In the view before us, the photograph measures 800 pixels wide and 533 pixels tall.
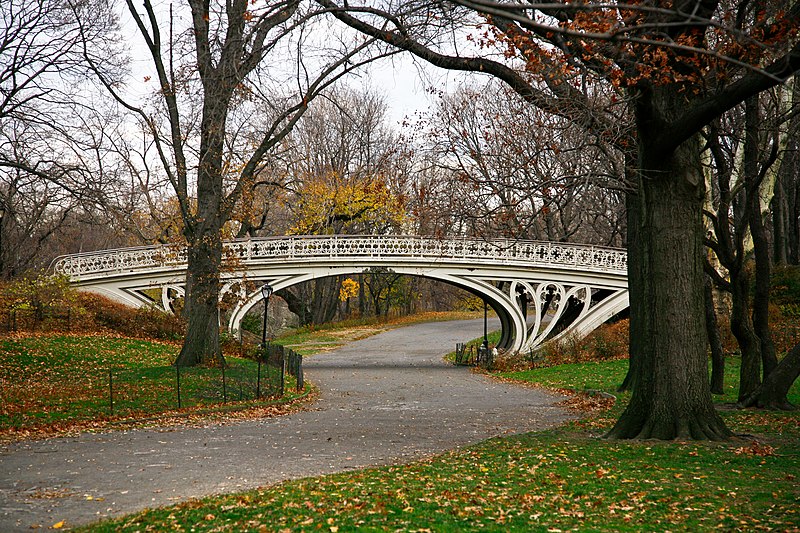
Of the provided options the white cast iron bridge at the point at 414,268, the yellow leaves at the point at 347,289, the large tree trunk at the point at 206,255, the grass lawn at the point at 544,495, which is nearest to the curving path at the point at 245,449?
the grass lawn at the point at 544,495

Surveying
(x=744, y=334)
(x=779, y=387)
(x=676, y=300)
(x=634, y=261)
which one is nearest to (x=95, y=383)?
(x=634, y=261)

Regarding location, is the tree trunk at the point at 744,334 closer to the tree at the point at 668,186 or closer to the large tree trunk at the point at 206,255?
the tree at the point at 668,186

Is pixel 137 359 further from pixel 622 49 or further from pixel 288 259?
pixel 622 49

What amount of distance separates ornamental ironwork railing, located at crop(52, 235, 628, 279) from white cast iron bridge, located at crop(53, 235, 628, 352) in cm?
4

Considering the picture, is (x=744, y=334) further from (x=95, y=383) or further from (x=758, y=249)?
(x=95, y=383)

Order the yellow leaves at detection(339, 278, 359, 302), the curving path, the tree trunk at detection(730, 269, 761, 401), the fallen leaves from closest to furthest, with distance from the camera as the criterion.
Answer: the curving path < the fallen leaves < the tree trunk at detection(730, 269, 761, 401) < the yellow leaves at detection(339, 278, 359, 302)

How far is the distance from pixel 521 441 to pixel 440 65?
603cm

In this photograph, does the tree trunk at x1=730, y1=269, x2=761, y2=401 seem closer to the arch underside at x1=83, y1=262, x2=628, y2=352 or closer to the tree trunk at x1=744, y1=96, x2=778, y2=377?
the tree trunk at x1=744, y1=96, x2=778, y2=377

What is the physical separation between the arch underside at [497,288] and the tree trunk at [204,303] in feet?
31.1

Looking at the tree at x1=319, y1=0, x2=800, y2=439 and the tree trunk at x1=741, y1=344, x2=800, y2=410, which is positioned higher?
the tree at x1=319, y1=0, x2=800, y2=439

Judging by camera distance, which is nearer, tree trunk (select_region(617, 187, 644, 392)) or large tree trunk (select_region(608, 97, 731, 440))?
large tree trunk (select_region(608, 97, 731, 440))

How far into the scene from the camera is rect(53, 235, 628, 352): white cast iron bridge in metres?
31.7

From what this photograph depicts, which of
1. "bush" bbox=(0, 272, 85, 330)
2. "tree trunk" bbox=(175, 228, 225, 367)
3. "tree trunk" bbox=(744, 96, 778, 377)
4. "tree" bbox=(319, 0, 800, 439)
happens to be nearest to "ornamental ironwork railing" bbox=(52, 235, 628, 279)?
"bush" bbox=(0, 272, 85, 330)

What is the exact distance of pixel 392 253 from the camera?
3288 centimetres
